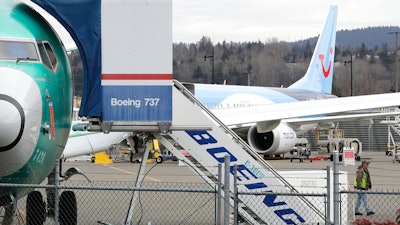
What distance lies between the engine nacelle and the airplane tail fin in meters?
16.2

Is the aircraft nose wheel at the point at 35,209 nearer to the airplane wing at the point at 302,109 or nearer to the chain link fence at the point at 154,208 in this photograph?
the chain link fence at the point at 154,208

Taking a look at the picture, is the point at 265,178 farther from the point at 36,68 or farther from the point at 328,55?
the point at 328,55

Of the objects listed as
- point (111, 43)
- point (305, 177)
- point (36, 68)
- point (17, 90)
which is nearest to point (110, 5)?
point (111, 43)

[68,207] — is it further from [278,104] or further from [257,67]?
[257,67]

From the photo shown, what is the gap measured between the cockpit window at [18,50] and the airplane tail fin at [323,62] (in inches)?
1614

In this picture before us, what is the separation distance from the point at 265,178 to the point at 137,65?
2868mm

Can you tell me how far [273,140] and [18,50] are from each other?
2448cm

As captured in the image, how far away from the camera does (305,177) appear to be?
14.8 metres

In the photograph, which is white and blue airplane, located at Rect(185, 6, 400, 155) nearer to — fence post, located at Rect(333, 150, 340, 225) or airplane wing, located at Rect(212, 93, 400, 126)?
airplane wing, located at Rect(212, 93, 400, 126)

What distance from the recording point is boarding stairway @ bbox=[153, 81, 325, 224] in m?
13.6

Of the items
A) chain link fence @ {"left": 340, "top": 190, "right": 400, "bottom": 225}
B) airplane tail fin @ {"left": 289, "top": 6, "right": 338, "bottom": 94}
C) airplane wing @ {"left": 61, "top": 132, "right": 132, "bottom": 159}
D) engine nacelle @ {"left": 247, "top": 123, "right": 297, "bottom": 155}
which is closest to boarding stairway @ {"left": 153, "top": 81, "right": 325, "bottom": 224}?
chain link fence @ {"left": 340, "top": 190, "right": 400, "bottom": 225}

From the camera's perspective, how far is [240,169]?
13734mm

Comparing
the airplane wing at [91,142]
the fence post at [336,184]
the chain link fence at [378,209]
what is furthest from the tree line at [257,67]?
the fence post at [336,184]

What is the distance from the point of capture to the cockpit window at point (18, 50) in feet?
38.9
